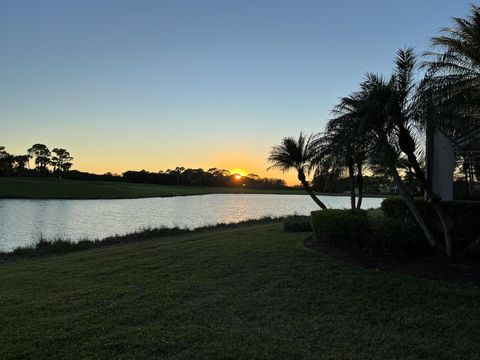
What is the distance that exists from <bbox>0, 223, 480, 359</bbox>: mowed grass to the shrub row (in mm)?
863

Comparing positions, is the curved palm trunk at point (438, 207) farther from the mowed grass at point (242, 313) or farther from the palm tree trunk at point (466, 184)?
the palm tree trunk at point (466, 184)

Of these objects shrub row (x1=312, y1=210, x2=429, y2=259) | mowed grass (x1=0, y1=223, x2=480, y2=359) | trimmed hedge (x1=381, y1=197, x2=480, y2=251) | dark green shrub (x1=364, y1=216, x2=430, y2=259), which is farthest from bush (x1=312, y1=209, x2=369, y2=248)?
trimmed hedge (x1=381, y1=197, x2=480, y2=251)

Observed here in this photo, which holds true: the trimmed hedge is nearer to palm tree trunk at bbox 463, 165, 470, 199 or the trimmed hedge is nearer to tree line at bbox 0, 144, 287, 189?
palm tree trunk at bbox 463, 165, 470, 199

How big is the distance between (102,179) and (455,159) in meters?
141

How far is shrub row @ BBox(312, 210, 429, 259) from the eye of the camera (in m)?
9.34

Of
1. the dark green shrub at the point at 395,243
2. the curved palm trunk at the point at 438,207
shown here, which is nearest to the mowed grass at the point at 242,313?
the dark green shrub at the point at 395,243

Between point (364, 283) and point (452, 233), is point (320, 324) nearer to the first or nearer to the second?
point (364, 283)

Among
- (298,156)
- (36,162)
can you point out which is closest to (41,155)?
(36,162)

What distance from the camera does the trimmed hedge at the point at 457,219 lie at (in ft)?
32.3

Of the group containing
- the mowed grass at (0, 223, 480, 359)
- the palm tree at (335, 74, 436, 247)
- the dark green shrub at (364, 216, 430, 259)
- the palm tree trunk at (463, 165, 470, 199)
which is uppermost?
the palm tree at (335, 74, 436, 247)

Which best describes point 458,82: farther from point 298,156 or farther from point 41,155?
point 41,155

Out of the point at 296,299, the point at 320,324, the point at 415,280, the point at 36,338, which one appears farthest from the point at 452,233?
the point at 36,338

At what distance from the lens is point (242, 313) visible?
6629 millimetres

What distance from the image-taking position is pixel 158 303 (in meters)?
7.26
